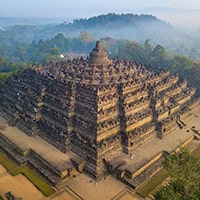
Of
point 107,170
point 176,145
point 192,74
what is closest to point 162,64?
point 192,74

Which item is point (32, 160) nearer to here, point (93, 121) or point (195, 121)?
point (93, 121)

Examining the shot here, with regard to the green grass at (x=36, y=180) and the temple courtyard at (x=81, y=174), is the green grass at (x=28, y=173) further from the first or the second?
the temple courtyard at (x=81, y=174)

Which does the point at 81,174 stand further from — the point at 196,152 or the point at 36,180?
the point at 196,152

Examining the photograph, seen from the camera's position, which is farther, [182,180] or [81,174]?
[81,174]

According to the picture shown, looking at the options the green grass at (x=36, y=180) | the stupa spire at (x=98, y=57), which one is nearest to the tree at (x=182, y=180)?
the green grass at (x=36, y=180)

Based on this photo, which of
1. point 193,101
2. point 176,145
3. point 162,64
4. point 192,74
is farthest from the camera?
point 162,64

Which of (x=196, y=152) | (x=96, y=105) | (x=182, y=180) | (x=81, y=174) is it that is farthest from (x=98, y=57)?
(x=182, y=180)
